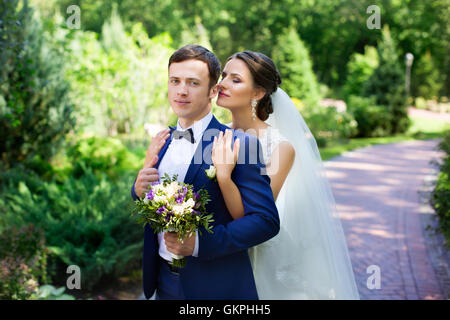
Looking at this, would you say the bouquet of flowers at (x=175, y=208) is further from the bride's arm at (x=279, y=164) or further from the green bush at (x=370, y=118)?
the green bush at (x=370, y=118)

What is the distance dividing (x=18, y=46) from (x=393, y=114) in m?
21.6

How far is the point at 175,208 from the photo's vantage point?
1716 millimetres

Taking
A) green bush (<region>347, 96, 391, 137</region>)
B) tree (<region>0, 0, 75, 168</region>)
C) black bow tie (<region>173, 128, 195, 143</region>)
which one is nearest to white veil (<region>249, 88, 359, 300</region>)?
black bow tie (<region>173, 128, 195, 143</region>)

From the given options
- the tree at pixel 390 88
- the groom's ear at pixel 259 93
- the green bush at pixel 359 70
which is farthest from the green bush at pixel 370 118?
the groom's ear at pixel 259 93

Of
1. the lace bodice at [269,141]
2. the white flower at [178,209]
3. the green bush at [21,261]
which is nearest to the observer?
the white flower at [178,209]

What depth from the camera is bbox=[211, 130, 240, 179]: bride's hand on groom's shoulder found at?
1.87 metres

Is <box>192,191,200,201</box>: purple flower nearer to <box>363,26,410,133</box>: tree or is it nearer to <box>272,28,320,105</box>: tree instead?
<box>272,28,320,105</box>: tree

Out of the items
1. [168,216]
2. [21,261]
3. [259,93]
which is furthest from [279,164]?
[21,261]

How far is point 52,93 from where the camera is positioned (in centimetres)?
801

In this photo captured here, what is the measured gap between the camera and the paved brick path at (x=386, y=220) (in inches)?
214

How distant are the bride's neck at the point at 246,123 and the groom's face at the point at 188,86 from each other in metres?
0.58

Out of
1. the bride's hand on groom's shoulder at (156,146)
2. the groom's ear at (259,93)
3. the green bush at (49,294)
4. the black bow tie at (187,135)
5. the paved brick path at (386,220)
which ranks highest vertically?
the groom's ear at (259,93)

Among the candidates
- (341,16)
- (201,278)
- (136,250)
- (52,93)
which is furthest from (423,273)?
(341,16)

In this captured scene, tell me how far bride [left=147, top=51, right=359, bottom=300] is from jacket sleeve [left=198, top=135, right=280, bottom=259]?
0.61 m
